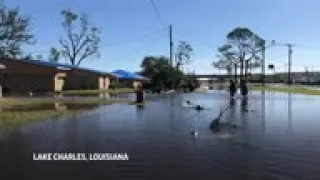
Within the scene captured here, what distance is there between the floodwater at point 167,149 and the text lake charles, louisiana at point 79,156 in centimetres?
26

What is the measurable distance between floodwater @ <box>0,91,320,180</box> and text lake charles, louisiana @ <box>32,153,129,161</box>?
0.86ft

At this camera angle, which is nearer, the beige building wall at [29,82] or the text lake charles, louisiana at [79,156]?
the text lake charles, louisiana at [79,156]

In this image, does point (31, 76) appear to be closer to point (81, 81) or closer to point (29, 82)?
point (29, 82)

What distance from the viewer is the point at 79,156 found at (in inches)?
482

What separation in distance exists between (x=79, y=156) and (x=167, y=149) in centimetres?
239

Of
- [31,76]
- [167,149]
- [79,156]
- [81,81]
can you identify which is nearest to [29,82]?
[31,76]

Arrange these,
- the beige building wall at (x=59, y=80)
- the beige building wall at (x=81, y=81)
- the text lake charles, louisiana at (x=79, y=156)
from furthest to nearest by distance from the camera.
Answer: the beige building wall at (x=81, y=81) → the beige building wall at (x=59, y=80) → the text lake charles, louisiana at (x=79, y=156)

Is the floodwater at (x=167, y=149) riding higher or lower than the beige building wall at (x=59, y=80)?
lower

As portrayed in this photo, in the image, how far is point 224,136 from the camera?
1650 centimetres

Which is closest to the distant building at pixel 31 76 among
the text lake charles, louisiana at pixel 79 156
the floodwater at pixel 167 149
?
the floodwater at pixel 167 149

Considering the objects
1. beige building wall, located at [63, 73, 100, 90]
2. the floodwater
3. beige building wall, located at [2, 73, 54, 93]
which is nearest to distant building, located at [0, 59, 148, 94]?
beige building wall, located at [2, 73, 54, 93]

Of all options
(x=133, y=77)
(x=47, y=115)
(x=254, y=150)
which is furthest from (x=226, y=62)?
(x=254, y=150)

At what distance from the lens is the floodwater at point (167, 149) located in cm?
1034

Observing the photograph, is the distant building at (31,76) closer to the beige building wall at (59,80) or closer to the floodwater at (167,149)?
the beige building wall at (59,80)
